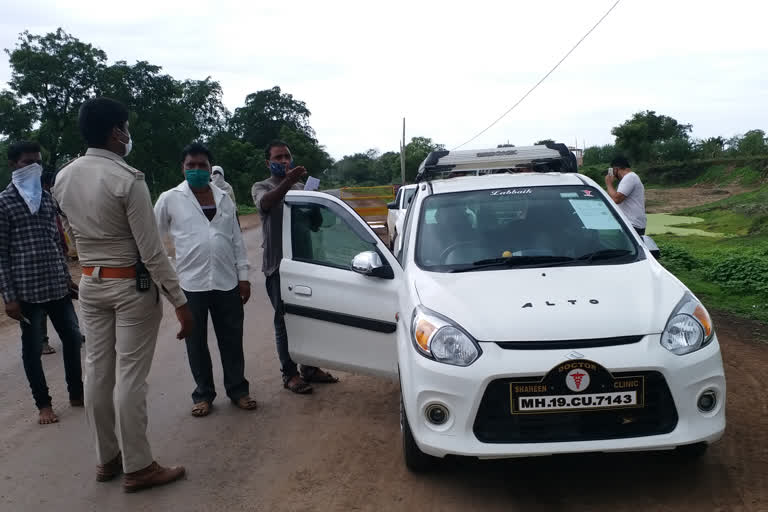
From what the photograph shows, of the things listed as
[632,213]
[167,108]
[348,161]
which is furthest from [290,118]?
[632,213]

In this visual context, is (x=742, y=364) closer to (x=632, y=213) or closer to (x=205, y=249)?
(x=632, y=213)

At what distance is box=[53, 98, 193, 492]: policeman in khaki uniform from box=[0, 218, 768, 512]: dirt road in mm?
396

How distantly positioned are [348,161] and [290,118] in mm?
21597

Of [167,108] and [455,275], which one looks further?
[167,108]

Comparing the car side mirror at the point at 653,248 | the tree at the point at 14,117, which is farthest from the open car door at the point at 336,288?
the tree at the point at 14,117

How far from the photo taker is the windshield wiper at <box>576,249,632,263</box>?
4.27 m

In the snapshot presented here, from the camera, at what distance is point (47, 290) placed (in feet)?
16.9

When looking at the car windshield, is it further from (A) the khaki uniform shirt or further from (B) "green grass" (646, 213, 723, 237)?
(B) "green grass" (646, 213, 723, 237)

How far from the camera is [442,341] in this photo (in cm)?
353

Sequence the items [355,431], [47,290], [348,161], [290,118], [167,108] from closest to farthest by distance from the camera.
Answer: [355,431] < [47,290] < [167,108] < [290,118] < [348,161]

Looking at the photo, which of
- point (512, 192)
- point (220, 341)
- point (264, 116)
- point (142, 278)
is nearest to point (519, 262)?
point (512, 192)

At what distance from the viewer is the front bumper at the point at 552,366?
3.32 meters

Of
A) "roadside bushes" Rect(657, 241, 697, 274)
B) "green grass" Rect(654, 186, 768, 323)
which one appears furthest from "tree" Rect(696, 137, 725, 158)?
"roadside bushes" Rect(657, 241, 697, 274)

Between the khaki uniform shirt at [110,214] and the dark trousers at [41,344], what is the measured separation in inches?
67.6
